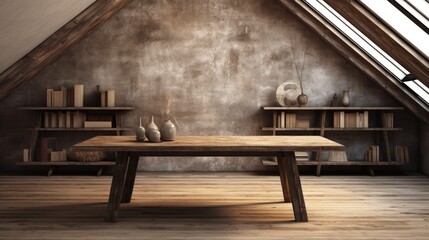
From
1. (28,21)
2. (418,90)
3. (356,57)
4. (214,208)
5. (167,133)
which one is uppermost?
(28,21)

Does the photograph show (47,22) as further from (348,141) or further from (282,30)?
(348,141)

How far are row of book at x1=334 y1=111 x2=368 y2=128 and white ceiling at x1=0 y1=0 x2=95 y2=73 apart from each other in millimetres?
3539

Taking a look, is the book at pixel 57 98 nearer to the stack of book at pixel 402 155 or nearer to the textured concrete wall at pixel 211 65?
the textured concrete wall at pixel 211 65

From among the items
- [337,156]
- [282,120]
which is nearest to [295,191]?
[282,120]

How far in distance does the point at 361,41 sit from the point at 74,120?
3.88m

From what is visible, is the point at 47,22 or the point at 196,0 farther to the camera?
the point at 196,0

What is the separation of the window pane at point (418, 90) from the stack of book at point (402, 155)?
0.78m

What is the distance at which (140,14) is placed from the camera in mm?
7547

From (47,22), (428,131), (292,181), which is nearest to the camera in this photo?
(292,181)

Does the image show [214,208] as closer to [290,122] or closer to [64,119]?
[290,122]

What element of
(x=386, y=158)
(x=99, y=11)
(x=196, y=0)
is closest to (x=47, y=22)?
(x=99, y=11)

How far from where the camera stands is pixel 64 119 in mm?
7258

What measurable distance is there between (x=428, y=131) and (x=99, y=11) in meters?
4.54

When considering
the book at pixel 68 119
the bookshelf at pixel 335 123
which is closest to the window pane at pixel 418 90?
the bookshelf at pixel 335 123
